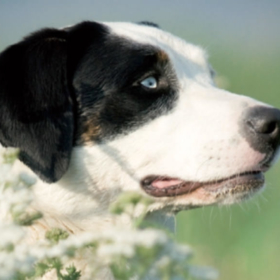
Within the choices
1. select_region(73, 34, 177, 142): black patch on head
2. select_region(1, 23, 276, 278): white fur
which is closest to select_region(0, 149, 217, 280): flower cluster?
select_region(1, 23, 276, 278): white fur

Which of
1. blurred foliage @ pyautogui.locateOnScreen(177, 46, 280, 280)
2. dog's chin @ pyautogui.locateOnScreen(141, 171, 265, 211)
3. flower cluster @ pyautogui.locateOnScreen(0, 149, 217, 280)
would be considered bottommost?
blurred foliage @ pyautogui.locateOnScreen(177, 46, 280, 280)

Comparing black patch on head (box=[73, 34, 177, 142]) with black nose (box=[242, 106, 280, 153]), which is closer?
black nose (box=[242, 106, 280, 153])

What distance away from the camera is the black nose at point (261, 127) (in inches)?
106

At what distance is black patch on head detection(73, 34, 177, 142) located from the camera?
3004 mm

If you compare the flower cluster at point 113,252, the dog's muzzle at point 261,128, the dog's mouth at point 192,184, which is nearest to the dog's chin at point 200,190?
the dog's mouth at point 192,184

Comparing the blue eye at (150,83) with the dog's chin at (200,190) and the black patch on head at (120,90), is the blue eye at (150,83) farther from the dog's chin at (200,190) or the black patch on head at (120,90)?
the dog's chin at (200,190)

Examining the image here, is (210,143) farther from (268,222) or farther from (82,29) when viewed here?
(268,222)

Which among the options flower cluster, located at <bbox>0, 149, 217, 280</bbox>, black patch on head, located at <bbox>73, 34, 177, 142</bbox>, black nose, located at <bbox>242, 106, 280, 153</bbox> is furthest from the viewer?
black patch on head, located at <bbox>73, 34, 177, 142</bbox>

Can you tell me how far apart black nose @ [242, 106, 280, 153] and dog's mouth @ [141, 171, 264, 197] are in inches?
5.3

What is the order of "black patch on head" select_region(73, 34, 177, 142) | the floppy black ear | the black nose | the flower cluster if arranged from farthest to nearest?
1. "black patch on head" select_region(73, 34, 177, 142)
2. the floppy black ear
3. the black nose
4. the flower cluster

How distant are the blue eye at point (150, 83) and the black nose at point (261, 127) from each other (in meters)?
0.53

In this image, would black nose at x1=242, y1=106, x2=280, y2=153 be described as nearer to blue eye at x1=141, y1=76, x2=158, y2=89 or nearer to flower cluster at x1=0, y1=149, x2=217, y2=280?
blue eye at x1=141, y1=76, x2=158, y2=89

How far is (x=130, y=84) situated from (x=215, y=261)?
1.82 metres

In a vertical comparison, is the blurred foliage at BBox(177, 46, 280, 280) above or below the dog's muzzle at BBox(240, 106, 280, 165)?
below
